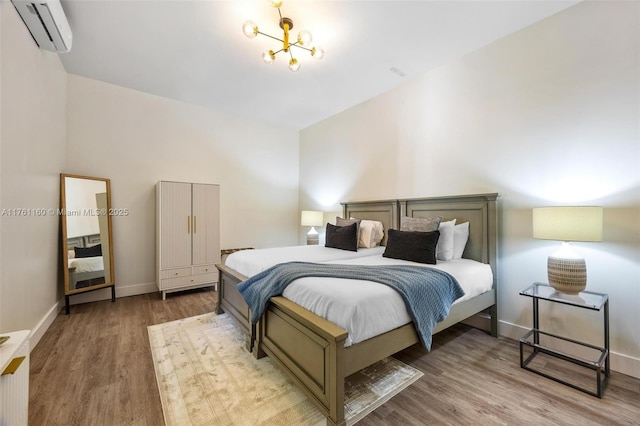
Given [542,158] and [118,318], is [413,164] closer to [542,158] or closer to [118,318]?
[542,158]

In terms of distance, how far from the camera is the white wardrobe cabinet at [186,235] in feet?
11.8

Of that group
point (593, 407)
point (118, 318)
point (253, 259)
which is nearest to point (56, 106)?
point (118, 318)

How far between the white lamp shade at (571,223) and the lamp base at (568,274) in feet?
0.70

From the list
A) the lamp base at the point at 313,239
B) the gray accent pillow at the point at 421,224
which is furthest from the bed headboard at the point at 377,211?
the lamp base at the point at 313,239

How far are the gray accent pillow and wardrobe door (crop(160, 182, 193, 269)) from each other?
293 centimetres

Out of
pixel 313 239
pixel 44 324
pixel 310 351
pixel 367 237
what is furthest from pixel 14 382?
pixel 313 239

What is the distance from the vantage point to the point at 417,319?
67.4 inches

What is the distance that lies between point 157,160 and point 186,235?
1.23 meters

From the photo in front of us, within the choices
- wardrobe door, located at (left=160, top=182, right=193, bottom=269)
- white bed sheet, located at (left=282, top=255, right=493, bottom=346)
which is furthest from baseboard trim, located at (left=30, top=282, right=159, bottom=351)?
white bed sheet, located at (left=282, top=255, right=493, bottom=346)

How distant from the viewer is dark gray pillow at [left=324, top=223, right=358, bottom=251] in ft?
10.9

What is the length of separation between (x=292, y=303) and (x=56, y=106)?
347cm

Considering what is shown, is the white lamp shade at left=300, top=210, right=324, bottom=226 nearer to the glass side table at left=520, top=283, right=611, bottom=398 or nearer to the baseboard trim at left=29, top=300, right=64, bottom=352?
the glass side table at left=520, top=283, right=611, bottom=398

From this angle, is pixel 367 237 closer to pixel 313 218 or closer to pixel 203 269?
pixel 313 218

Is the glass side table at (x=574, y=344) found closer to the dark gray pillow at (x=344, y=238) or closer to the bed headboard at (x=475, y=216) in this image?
the bed headboard at (x=475, y=216)
